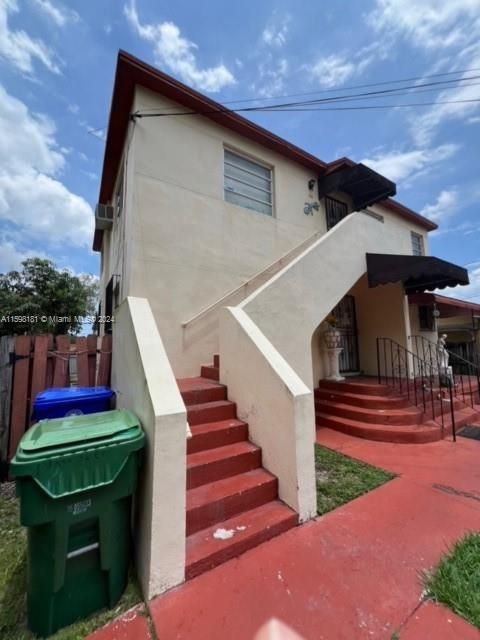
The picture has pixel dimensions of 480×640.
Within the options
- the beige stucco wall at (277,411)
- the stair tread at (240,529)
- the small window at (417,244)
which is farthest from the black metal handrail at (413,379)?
the small window at (417,244)

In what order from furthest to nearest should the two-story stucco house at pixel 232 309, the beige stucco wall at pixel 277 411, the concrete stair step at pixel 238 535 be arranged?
the beige stucco wall at pixel 277 411
the two-story stucco house at pixel 232 309
the concrete stair step at pixel 238 535

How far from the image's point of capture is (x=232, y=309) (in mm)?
3908

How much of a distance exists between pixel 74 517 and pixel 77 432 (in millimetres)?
510

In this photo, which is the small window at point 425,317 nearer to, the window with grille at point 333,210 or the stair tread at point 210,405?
the window with grille at point 333,210

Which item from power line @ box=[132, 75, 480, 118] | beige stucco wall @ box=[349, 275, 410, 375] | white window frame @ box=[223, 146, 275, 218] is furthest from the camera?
beige stucco wall @ box=[349, 275, 410, 375]

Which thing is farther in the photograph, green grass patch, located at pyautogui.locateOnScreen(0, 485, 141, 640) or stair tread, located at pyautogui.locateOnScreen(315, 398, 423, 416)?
stair tread, located at pyautogui.locateOnScreen(315, 398, 423, 416)

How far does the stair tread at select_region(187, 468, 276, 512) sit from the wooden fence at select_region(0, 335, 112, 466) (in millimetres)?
2787

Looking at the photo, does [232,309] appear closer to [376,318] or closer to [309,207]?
[309,207]

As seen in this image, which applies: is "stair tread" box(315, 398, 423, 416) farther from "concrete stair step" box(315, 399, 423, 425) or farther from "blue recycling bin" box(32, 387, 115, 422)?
"blue recycling bin" box(32, 387, 115, 422)

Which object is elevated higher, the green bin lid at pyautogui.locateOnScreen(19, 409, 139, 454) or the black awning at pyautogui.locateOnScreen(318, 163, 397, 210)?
the black awning at pyautogui.locateOnScreen(318, 163, 397, 210)

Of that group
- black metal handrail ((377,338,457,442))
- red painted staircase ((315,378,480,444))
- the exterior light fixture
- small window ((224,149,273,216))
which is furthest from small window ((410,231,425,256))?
small window ((224,149,273,216))

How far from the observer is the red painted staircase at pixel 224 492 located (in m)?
2.23

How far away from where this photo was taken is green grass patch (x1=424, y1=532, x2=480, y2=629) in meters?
1.73

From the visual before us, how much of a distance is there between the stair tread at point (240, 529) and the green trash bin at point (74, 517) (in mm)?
535
